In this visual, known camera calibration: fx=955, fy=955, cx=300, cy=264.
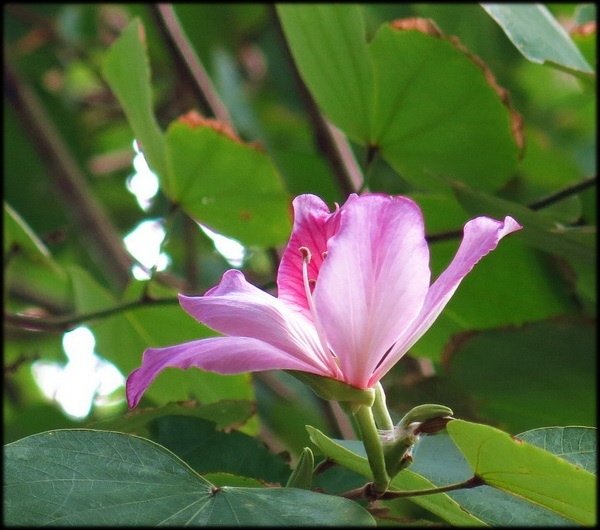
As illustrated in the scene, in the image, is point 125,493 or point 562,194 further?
point 562,194

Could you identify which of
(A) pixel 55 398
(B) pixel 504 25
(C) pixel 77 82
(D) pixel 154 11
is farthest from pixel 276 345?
(C) pixel 77 82

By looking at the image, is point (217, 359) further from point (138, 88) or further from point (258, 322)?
point (138, 88)

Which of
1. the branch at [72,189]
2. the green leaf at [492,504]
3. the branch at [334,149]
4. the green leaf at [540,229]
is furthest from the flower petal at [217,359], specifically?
the branch at [72,189]

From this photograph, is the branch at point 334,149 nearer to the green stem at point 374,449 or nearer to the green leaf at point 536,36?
the green leaf at point 536,36

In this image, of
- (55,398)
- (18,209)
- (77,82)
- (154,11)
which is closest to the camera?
(154,11)

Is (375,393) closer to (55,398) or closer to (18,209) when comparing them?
(55,398)

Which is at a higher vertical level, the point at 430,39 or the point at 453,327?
the point at 430,39

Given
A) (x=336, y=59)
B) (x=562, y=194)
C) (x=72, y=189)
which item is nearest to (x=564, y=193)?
(x=562, y=194)
